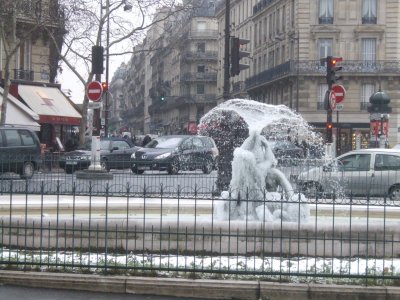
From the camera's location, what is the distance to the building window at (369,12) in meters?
56.5

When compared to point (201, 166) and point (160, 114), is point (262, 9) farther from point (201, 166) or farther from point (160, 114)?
point (201, 166)

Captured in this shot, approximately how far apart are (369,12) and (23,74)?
2780 centimetres

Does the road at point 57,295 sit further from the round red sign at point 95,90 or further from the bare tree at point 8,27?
the bare tree at point 8,27

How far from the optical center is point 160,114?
109375 mm

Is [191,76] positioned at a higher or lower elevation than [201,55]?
lower

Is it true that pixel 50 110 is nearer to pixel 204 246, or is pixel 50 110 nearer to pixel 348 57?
pixel 348 57

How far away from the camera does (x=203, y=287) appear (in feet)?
26.3

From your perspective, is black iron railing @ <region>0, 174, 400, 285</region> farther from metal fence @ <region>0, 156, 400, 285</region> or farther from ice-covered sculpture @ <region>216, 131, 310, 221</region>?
ice-covered sculpture @ <region>216, 131, 310, 221</region>

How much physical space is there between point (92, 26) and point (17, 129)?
1359 cm

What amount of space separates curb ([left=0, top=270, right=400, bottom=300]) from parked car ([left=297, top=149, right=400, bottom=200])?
5645 mm

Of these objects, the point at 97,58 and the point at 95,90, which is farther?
the point at 97,58

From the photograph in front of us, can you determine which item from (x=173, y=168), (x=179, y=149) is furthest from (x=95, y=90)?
(x=173, y=168)

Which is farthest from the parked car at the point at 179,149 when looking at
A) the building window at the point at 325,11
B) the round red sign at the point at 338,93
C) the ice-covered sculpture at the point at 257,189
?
the building window at the point at 325,11

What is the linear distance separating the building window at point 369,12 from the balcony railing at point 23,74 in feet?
88.0
